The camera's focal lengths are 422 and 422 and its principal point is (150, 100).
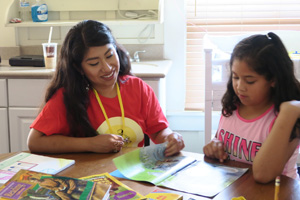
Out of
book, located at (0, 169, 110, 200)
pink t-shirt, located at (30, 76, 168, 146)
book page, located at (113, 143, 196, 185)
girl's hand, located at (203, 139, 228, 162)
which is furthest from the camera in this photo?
pink t-shirt, located at (30, 76, 168, 146)

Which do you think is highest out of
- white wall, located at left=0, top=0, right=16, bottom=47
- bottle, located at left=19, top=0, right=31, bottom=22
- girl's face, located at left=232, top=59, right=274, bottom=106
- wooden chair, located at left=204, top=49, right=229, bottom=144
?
bottle, located at left=19, top=0, right=31, bottom=22

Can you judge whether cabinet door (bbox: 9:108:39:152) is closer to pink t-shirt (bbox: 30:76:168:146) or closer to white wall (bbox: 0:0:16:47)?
white wall (bbox: 0:0:16:47)

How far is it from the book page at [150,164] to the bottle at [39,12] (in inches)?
71.0

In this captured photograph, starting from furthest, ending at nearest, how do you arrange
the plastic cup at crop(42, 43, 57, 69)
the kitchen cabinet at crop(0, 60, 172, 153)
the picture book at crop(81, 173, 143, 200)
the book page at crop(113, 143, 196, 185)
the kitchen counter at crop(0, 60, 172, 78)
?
the plastic cup at crop(42, 43, 57, 69), the kitchen cabinet at crop(0, 60, 172, 153), the kitchen counter at crop(0, 60, 172, 78), the book page at crop(113, 143, 196, 185), the picture book at crop(81, 173, 143, 200)

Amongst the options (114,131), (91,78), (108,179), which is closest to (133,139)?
(114,131)

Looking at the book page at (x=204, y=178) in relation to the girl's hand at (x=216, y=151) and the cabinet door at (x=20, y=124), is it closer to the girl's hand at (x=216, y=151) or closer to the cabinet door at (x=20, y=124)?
the girl's hand at (x=216, y=151)

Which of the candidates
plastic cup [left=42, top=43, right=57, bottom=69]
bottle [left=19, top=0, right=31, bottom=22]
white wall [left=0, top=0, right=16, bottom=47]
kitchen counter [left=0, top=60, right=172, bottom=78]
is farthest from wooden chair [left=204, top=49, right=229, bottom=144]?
white wall [left=0, top=0, right=16, bottom=47]

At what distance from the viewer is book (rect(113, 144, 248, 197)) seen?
116 cm

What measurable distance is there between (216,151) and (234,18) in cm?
177

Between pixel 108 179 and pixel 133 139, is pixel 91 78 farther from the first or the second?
pixel 108 179

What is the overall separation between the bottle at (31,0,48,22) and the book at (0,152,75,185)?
1659 mm

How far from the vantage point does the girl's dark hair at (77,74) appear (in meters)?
1.60

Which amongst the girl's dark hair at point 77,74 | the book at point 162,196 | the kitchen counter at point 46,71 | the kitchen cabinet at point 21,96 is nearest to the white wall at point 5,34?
the kitchen counter at point 46,71

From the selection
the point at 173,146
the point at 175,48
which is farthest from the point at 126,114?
the point at 175,48
